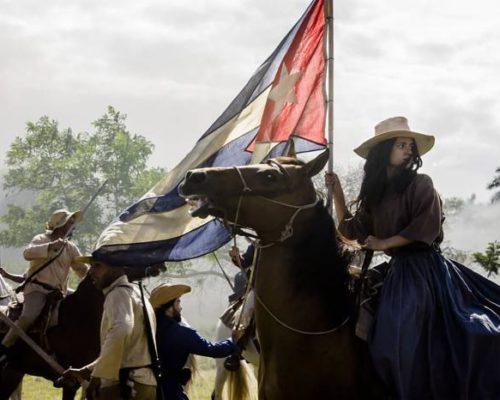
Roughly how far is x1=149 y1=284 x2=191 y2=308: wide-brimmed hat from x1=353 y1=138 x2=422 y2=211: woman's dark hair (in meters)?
2.53

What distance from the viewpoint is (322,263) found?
5980 millimetres

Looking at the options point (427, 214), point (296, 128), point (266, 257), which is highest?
point (296, 128)

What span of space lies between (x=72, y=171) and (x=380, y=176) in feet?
124

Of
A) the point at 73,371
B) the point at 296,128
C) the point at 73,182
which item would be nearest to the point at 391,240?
the point at 296,128

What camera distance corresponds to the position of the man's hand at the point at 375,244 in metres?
6.06

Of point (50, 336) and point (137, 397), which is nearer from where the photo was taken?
point (137, 397)

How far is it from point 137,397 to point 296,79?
305 cm

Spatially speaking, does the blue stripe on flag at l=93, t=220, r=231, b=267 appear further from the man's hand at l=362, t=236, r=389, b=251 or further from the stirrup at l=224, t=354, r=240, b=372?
the stirrup at l=224, t=354, r=240, b=372

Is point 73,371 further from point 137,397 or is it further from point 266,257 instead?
point 266,257

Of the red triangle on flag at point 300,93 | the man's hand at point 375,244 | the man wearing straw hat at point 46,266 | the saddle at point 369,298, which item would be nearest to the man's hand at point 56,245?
the man wearing straw hat at point 46,266

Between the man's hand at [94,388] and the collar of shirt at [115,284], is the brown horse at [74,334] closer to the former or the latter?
the collar of shirt at [115,284]

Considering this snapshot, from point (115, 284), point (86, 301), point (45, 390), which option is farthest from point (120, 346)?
point (45, 390)

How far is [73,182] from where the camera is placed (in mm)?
42875

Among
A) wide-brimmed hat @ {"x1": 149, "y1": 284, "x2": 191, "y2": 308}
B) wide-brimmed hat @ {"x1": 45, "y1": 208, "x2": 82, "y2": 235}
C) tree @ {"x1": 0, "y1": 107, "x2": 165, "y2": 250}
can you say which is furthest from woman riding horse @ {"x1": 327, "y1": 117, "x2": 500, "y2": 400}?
tree @ {"x1": 0, "y1": 107, "x2": 165, "y2": 250}
